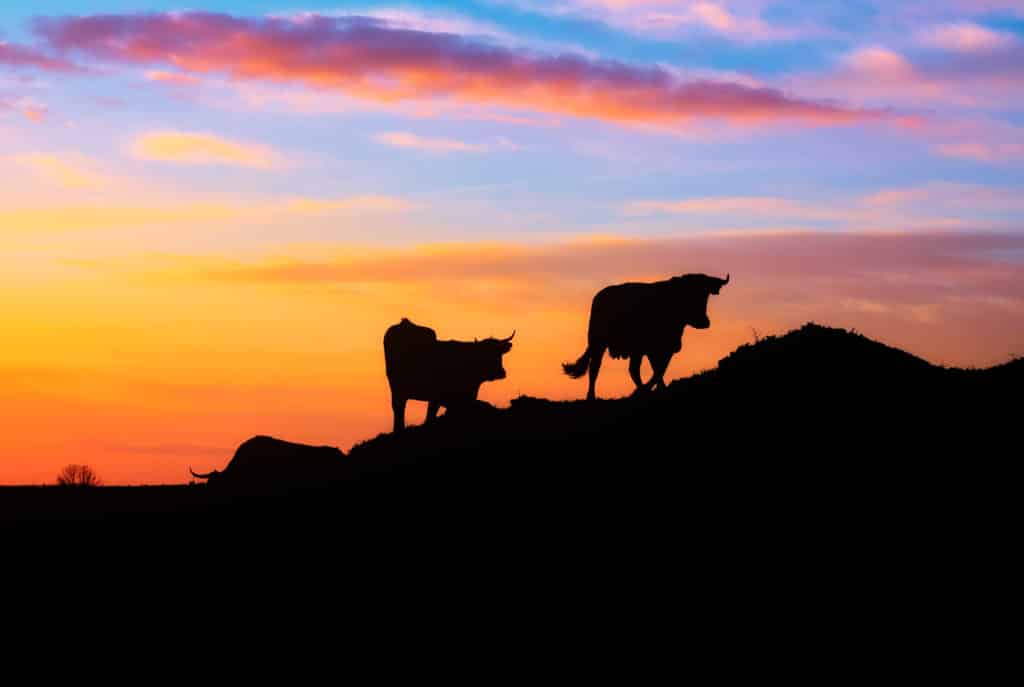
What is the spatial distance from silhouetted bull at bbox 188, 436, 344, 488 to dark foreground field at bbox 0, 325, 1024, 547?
1.58 m

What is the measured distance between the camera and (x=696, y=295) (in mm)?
30281

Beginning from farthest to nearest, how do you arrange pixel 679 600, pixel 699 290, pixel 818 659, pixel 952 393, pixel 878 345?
pixel 699 290 → pixel 878 345 → pixel 952 393 → pixel 679 600 → pixel 818 659

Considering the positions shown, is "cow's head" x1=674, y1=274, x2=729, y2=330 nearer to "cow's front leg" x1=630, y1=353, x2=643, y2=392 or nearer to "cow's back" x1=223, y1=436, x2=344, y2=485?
"cow's front leg" x1=630, y1=353, x2=643, y2=392

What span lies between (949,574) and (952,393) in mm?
6359

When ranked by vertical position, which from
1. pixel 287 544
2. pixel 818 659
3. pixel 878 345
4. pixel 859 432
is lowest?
pixel 818 659

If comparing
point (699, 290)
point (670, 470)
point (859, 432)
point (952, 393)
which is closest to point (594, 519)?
point (670, 470)

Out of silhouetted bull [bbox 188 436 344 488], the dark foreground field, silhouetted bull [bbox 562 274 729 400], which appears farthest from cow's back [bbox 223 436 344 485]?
silhouetted bull [bbox 562 274 729 400]

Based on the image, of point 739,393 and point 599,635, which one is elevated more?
point 739,393

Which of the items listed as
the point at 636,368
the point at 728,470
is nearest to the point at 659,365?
the point at 636,368

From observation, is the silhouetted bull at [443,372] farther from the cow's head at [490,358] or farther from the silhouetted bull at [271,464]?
the silhouetted bull at [271,464]

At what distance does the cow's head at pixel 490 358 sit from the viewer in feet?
113

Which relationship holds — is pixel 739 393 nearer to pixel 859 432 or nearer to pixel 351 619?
pixel 859 432

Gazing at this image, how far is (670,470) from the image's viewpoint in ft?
65.6

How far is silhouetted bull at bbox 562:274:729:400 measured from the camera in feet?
96.8
